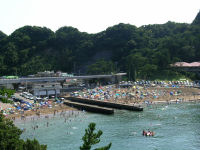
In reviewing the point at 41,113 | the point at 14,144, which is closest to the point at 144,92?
the point at 41,113

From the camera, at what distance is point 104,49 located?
5098 inches

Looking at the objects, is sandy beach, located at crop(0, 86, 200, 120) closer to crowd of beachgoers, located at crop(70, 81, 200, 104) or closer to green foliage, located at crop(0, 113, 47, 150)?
crowd of beachgoers, located at crop(70, 81, 200, 104)

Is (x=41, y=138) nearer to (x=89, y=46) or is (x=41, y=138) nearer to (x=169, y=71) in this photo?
(x=169, y=71)

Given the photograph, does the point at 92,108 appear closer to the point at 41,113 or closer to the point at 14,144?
the point at 41,113

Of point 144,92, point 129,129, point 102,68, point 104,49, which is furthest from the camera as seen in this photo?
point 104,49

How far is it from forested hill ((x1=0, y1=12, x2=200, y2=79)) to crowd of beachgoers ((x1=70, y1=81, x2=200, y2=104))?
998 cm

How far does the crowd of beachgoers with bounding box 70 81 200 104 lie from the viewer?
67.6m

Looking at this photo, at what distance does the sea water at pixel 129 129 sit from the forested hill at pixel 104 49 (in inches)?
1644

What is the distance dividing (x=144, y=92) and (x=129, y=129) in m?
34.9

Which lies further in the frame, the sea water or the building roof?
the building roof

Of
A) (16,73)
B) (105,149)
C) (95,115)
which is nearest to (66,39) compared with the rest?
(16,73)

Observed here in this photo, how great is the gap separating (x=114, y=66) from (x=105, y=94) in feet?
122

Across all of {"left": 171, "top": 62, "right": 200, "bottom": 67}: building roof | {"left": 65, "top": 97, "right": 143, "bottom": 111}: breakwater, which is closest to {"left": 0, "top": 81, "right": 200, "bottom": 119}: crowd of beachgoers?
{"left": 65, "top": 97, "right": 143, "bottom": 111}: breakwater

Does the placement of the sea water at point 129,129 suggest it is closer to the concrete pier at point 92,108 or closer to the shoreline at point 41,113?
the concrete pier at point 92,108
